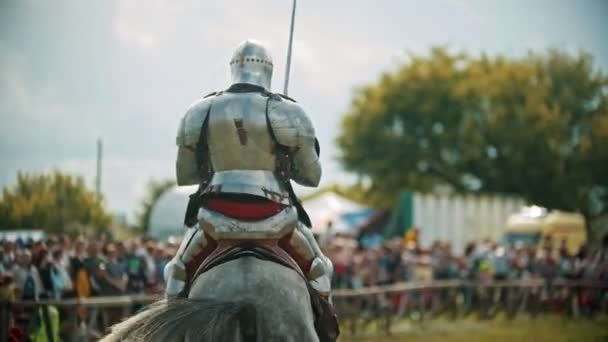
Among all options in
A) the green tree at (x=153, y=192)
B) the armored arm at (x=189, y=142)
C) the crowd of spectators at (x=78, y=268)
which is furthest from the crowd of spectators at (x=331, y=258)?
the green tree at (x=153, y=192)

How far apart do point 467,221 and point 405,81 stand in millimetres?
18765

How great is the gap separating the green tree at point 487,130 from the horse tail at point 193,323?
38802mm

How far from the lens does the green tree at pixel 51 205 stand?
49.8 ft

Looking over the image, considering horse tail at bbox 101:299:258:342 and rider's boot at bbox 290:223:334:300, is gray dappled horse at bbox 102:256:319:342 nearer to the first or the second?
horse tail at bbox 101:299:258:342

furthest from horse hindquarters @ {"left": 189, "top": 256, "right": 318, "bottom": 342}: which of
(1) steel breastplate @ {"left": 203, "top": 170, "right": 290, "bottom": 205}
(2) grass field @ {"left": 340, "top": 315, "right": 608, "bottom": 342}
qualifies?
(2) grass field @ {"left": 340, "top": 315, "right": 608, "bottom": 342}

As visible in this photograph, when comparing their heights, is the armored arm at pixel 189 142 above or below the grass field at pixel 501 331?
above

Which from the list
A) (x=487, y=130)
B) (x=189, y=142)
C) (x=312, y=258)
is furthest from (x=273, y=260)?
(x=487, y=130)

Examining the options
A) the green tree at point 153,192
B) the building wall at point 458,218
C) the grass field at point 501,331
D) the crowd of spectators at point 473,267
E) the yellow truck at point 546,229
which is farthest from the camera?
the green tree at point 153,192

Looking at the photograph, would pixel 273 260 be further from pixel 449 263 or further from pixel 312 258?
pixel 449 263

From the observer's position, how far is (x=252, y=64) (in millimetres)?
6949

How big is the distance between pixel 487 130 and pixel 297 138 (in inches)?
1623

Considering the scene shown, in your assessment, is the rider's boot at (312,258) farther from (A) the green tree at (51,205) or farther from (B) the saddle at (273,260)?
(A) the green tree at (51,205)

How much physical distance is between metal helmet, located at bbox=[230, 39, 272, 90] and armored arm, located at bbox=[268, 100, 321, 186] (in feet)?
1.00

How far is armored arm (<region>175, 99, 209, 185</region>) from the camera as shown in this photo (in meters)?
6.72
